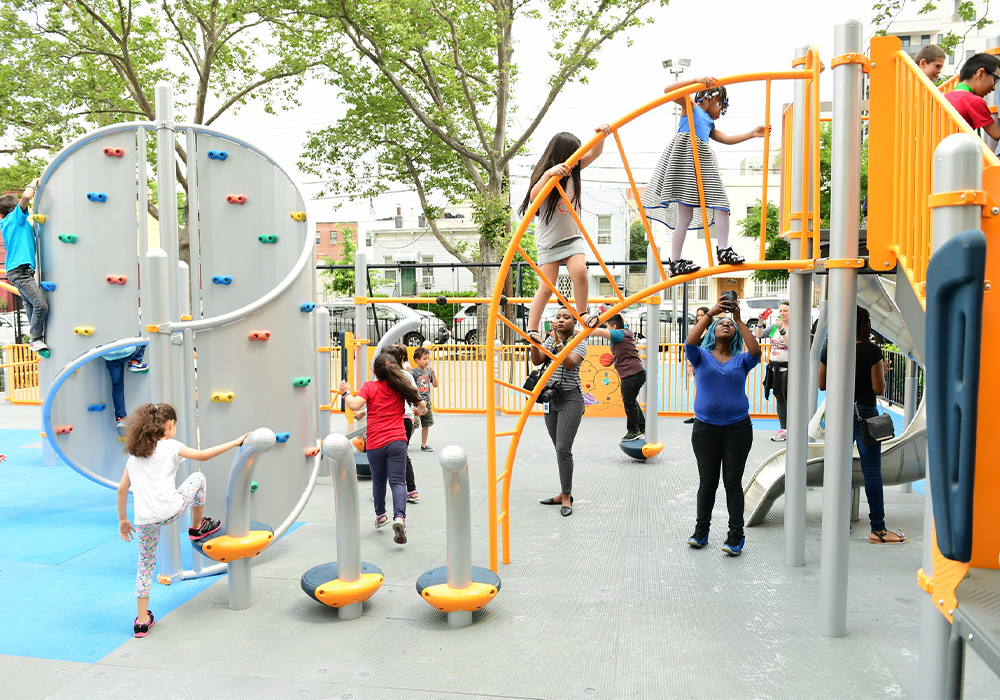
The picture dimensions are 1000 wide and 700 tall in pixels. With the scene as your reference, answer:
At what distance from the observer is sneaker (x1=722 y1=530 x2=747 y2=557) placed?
5.32 m

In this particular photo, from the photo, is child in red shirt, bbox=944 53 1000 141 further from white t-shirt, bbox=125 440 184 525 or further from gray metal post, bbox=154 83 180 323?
white t-shirt, bbox=125 440 184 525

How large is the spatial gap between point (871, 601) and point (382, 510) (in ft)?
11.6

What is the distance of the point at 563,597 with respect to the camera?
4.57 metres

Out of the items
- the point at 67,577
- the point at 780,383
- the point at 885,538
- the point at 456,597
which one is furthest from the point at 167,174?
the point at 780,383

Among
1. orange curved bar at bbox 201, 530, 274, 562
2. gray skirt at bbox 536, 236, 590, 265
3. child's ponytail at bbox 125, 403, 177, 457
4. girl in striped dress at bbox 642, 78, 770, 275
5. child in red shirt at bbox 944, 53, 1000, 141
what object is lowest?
orange curved bar at bbox 201, 530, 274, 562

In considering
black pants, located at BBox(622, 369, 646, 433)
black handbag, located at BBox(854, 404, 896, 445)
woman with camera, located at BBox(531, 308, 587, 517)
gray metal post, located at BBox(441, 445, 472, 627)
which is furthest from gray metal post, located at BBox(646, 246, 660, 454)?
gray metal post, located at BBox(441, 445, 472, 627)

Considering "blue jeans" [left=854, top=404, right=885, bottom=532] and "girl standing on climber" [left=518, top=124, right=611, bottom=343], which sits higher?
"girl standing on climber" [left=518, top=124, right=611, bottom=343]

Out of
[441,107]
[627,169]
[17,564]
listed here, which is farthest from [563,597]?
[441,107]

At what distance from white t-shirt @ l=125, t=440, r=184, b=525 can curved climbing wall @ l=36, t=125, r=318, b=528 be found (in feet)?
2.08

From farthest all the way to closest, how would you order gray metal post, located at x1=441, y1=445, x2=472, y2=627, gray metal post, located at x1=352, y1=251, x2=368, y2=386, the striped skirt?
gray metal post, located at x1=352, y1=251, x2=368, y2=386
the striped skirt
gray metal post, located at x1=441, y1=445, x2=472, y2=627

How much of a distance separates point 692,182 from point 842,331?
4.13 feet

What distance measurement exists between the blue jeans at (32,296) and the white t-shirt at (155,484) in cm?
262

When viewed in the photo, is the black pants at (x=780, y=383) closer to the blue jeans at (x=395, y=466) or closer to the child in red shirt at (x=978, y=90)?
the child in red shirt at (x=978, y=90)

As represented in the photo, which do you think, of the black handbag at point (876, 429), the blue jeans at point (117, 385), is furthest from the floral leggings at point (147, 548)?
the black handbag at point (876, 429)
